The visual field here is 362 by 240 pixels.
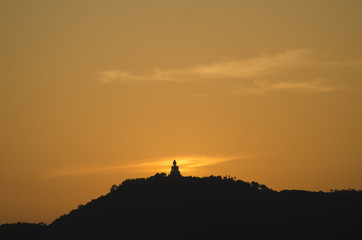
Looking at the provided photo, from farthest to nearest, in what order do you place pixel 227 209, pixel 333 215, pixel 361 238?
pixel 227 209
pixel 333 215
pixel 361 238

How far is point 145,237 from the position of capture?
189 metres

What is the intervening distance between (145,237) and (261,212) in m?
29.3

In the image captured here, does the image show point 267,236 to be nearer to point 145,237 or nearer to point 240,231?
point 240,231

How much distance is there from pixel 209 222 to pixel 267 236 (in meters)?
16.3

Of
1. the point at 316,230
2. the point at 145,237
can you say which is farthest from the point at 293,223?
the point at 145,237

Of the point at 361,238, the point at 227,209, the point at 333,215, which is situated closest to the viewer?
the point at 361,238

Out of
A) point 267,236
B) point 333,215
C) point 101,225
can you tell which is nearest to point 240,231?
point 267,236

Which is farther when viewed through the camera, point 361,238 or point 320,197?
point 320,197

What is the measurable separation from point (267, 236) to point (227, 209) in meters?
18.5

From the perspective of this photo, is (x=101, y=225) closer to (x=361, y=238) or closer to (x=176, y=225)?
(x=176, y=225)

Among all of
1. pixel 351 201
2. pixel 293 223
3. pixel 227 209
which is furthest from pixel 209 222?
pixel 351 201

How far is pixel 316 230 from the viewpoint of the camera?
595 ft

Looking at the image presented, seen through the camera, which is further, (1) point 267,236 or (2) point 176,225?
(2) point 176,225

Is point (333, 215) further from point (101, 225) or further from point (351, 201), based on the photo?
point (101, 225)
